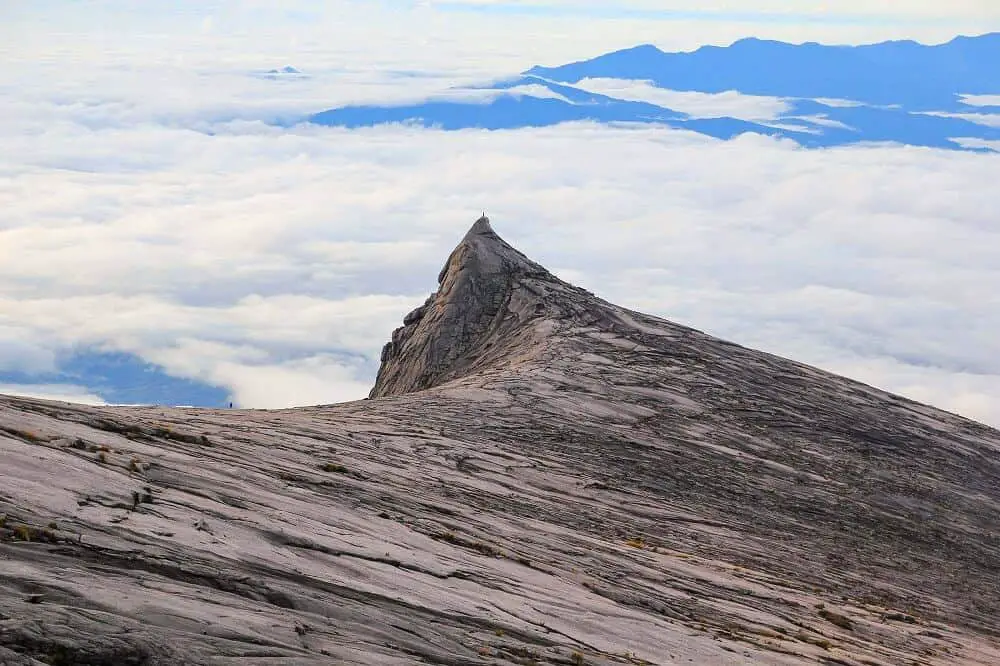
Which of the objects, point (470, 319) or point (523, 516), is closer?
point (523, 516)

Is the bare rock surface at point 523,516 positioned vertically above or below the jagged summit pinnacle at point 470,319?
below

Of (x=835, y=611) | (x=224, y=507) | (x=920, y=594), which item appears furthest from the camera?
(x=920, y=594)

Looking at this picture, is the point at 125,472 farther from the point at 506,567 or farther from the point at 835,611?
the point at 835,611

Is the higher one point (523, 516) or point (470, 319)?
point (470, 319)

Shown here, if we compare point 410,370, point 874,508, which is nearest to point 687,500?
point 874,508

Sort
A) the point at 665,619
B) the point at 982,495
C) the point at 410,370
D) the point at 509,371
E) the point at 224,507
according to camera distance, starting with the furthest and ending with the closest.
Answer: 1. the point at 410,370
2. the point at 509,371
3. the point at 982,495
4. the point at 665,619
5. the point at 224,507
